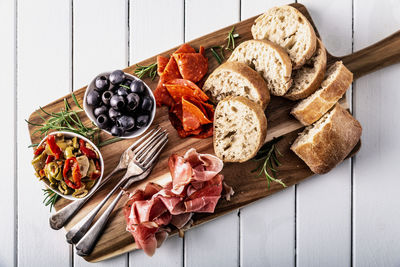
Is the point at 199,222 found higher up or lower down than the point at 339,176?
lower down

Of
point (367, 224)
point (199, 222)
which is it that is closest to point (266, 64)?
point (199, 222)

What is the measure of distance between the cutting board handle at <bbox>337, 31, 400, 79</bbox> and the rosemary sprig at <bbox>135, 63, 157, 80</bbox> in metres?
0.97

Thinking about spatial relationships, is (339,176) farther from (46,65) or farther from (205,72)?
(46,65)

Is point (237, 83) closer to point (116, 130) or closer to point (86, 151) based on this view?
point (116, 130)

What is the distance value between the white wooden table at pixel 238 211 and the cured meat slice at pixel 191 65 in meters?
0.19

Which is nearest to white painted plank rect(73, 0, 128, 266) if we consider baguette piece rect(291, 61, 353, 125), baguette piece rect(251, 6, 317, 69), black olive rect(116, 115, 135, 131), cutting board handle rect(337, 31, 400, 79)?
black olive rect(116, 115, 135, 131)

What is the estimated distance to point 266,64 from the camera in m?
1.57

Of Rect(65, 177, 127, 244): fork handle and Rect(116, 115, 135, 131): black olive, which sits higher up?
Rect(116, 115, 135, 131): black olive

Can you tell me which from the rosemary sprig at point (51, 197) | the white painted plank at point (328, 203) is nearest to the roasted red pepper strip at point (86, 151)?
the rosemary sprig at point (51, 197)

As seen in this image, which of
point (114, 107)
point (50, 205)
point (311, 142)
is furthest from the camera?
point (50, 205)

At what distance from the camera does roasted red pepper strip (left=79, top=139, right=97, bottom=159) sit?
1.50m

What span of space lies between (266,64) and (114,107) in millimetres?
739

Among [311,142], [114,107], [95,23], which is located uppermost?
[95,23]

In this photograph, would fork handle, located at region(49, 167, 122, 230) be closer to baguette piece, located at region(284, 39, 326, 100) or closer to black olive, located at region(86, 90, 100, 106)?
black olive, located at region(86, 90, 100, 106)
